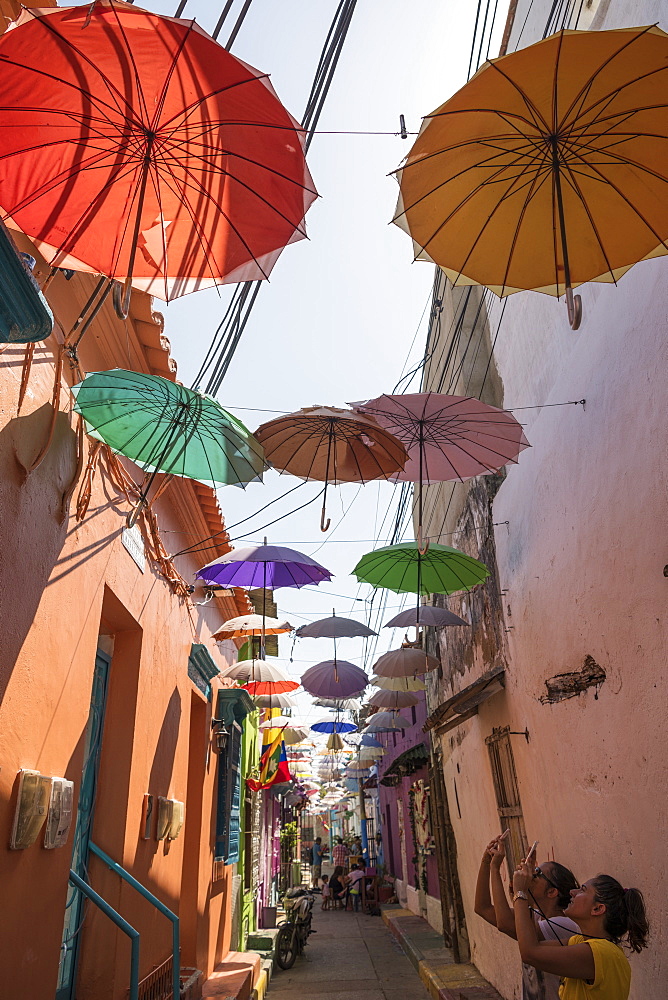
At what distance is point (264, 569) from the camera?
7.22 meters

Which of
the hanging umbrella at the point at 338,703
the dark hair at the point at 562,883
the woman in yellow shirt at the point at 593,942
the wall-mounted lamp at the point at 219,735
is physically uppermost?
the hanging umbrella at the point at 338,703

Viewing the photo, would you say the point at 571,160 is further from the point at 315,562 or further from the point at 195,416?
the point at 315,562

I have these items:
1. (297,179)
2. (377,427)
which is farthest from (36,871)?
(297,179)

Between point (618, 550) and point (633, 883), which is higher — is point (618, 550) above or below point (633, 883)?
above

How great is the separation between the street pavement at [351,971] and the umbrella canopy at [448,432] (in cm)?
776

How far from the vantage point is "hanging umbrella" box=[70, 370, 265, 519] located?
4043mm

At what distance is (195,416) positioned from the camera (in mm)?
4465

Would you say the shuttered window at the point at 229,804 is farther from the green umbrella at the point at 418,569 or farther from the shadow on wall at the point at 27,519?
the shadow on wall at the point at 27,519

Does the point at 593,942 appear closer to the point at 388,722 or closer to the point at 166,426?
the point at 166,426

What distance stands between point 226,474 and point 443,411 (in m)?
1.72

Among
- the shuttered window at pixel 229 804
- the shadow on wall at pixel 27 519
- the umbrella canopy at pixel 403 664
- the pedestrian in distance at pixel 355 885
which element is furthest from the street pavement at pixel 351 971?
the shadow on wall at pixel 27 519

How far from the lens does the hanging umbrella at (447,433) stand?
506 cm

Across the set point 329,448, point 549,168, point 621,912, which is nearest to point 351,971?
point 621,912

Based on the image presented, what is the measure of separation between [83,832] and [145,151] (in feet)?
15.0
